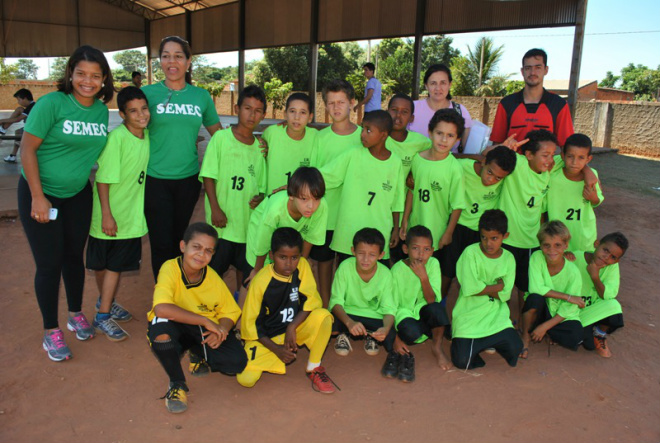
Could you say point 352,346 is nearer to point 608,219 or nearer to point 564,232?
point 564,232

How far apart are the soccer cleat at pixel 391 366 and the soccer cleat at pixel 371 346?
17 cm

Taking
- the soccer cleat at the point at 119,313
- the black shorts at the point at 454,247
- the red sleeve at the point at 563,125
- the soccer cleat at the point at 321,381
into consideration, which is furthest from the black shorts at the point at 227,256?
the red sleeve at the point at 563,125

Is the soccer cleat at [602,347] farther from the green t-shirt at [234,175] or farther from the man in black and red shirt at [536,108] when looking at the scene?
the green t-shirt at [234,175]

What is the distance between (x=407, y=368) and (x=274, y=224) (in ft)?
3.98

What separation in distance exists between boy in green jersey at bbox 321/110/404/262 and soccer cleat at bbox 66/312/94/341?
1.73 m

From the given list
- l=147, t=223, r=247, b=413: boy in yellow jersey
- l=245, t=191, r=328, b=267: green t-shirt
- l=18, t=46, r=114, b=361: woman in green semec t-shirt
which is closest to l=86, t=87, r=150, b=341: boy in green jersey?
l=18, t=46, r=114, b=361: woman in green semec t-shirt

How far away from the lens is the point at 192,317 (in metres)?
2.76

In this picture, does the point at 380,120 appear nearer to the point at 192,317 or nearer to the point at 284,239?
the point at 284,239

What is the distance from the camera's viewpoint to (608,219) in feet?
Answer: 22.7

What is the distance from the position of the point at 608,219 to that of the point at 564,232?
4138 millimetres

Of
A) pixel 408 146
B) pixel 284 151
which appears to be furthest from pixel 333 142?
pixel 408 146

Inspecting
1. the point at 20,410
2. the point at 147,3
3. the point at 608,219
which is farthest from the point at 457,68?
the point at 20,410

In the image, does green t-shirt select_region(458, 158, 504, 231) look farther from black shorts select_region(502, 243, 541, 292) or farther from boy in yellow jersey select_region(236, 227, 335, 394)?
boy in yellow jersey select_region(236, 227, 335, 394)

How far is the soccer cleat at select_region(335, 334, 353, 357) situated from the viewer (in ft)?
11.1
